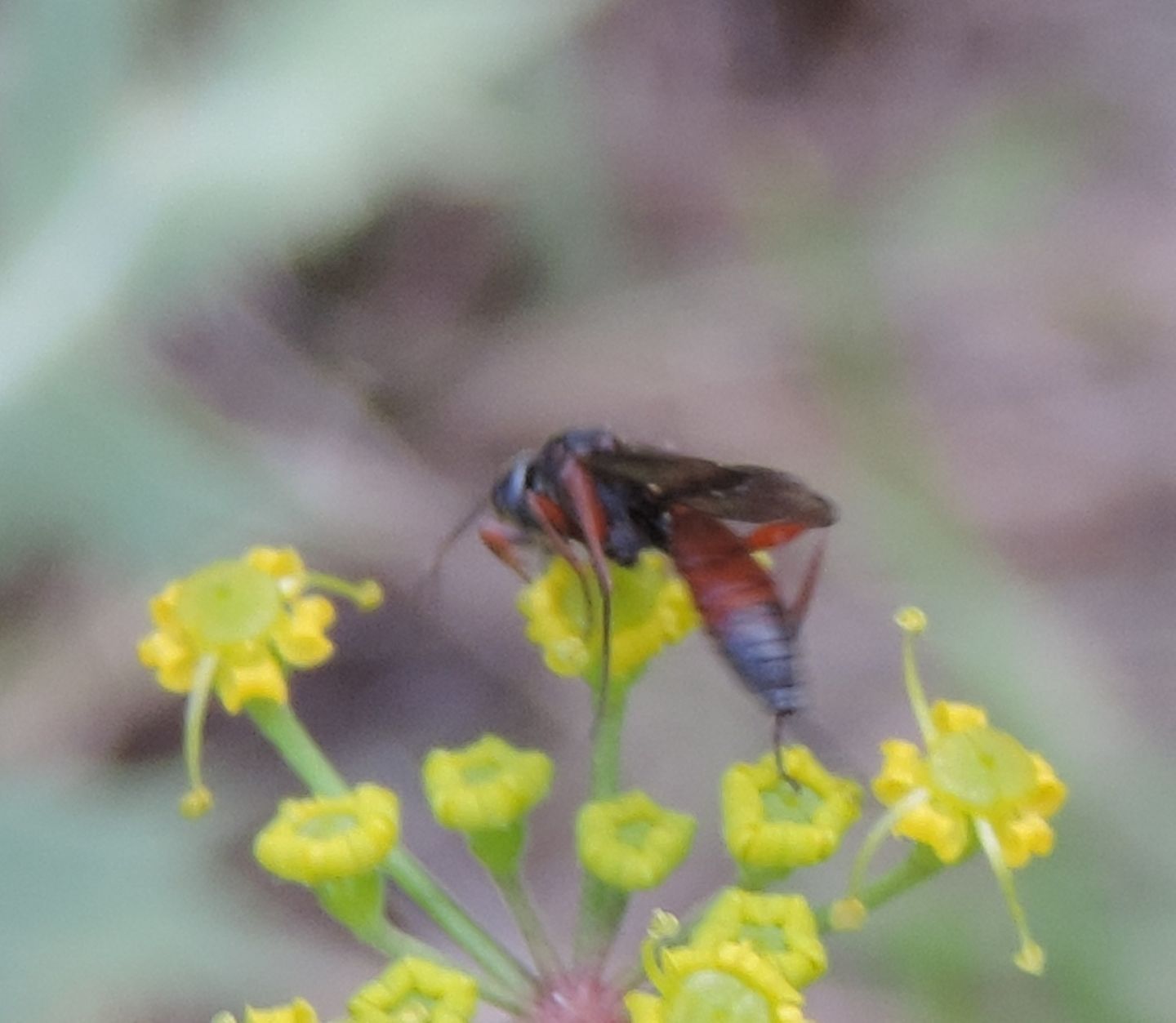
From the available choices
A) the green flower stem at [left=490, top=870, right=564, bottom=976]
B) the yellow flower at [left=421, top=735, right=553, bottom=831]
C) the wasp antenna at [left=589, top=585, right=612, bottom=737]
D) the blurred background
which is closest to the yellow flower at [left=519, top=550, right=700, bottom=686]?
the wasp antenna at [left=589, top=585, right=612, bottom=737]

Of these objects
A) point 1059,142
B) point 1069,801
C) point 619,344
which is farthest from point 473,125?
point 1069,801

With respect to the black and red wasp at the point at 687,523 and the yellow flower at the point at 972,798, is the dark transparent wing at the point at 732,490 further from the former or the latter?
the yellow flower at the point at 972,798

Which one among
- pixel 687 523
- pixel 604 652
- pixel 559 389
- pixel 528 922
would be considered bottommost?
pixel 528 922

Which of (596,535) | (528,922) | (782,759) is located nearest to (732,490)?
(596,535)

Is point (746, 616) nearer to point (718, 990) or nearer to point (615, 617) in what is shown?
point (615, 617)

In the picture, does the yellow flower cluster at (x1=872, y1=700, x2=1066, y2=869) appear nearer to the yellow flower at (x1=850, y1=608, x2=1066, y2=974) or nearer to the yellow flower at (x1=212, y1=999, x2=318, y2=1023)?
the yellow flower at (x1=850, y1=608, x2=1066, y2=974)

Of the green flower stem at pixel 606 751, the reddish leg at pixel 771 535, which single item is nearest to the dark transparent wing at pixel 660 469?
the reddish leg at pixel 771 535

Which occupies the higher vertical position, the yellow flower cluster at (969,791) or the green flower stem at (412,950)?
the yellow flower cluster at (969,791)

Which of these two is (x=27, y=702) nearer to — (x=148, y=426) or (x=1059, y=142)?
(x=148, y=426)
